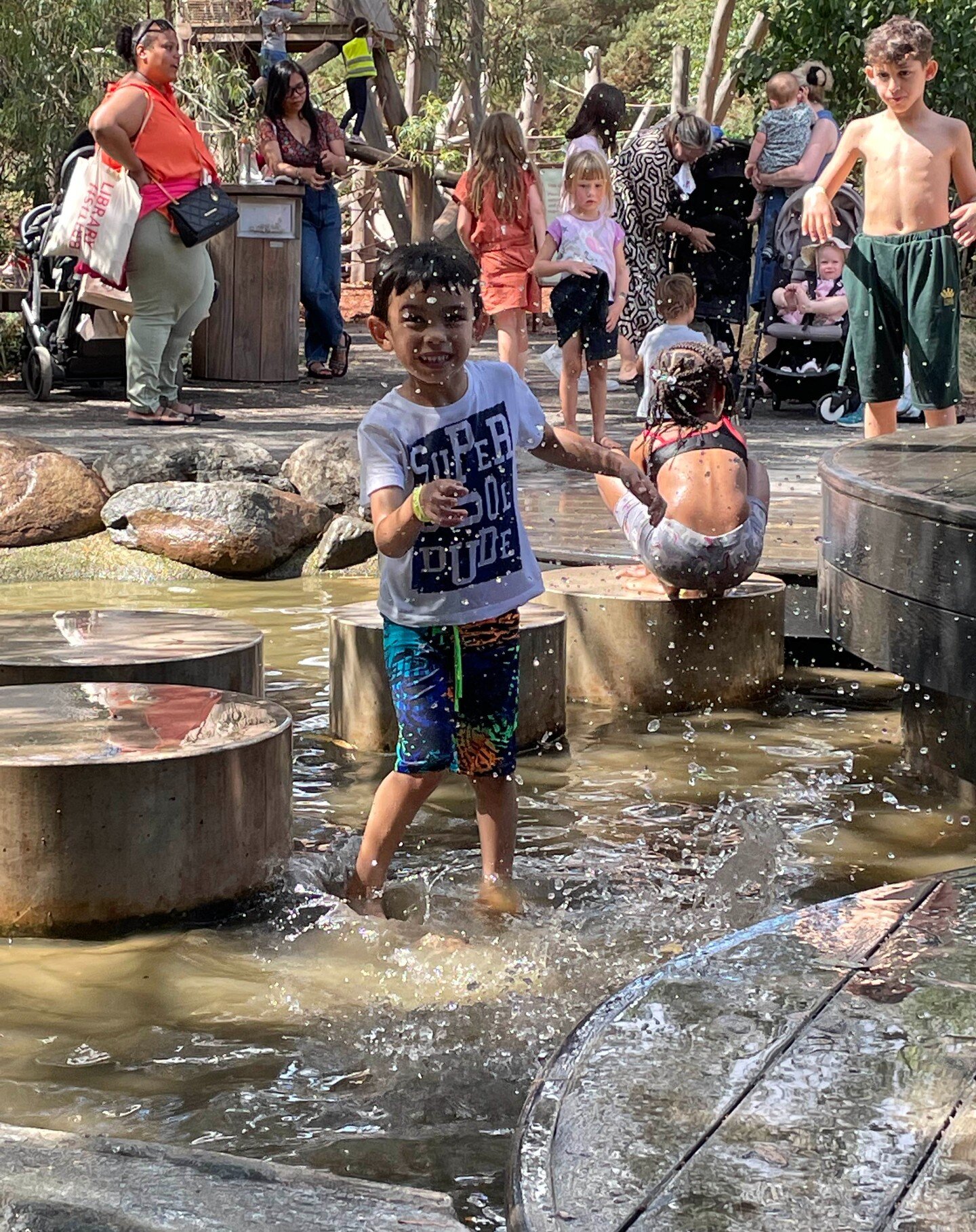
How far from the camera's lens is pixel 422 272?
3.55 m

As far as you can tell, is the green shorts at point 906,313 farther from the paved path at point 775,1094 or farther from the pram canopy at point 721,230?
the pram canopy at point 721,230

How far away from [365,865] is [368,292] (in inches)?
870

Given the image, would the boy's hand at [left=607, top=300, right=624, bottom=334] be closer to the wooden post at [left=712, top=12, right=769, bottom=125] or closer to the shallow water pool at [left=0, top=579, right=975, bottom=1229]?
the shallow water pool at [left=0, top=579, right=975, bottom=1229]

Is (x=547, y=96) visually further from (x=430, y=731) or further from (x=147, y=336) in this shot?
(x=430, y=731)

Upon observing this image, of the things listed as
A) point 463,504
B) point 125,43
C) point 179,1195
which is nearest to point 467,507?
point 463,504

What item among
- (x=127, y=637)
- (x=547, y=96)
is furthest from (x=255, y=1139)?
(x=547, y=96)

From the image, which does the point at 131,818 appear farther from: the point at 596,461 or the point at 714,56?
the point at 714,56

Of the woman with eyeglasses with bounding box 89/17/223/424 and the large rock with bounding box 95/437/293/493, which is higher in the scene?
the woman with eyeglasses with bounding box 89/17/223/424

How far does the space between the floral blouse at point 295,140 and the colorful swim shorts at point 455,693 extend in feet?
31.4

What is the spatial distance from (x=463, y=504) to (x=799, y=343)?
30.6 ft

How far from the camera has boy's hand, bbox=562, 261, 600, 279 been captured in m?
9.53

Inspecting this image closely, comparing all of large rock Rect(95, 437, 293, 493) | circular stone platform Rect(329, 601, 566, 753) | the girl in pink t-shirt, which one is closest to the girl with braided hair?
circular stone platform Rect(329, 601, 566, 753)

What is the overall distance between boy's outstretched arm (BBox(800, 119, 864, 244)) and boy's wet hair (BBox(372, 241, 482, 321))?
144 inches

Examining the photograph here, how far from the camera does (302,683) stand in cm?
619
